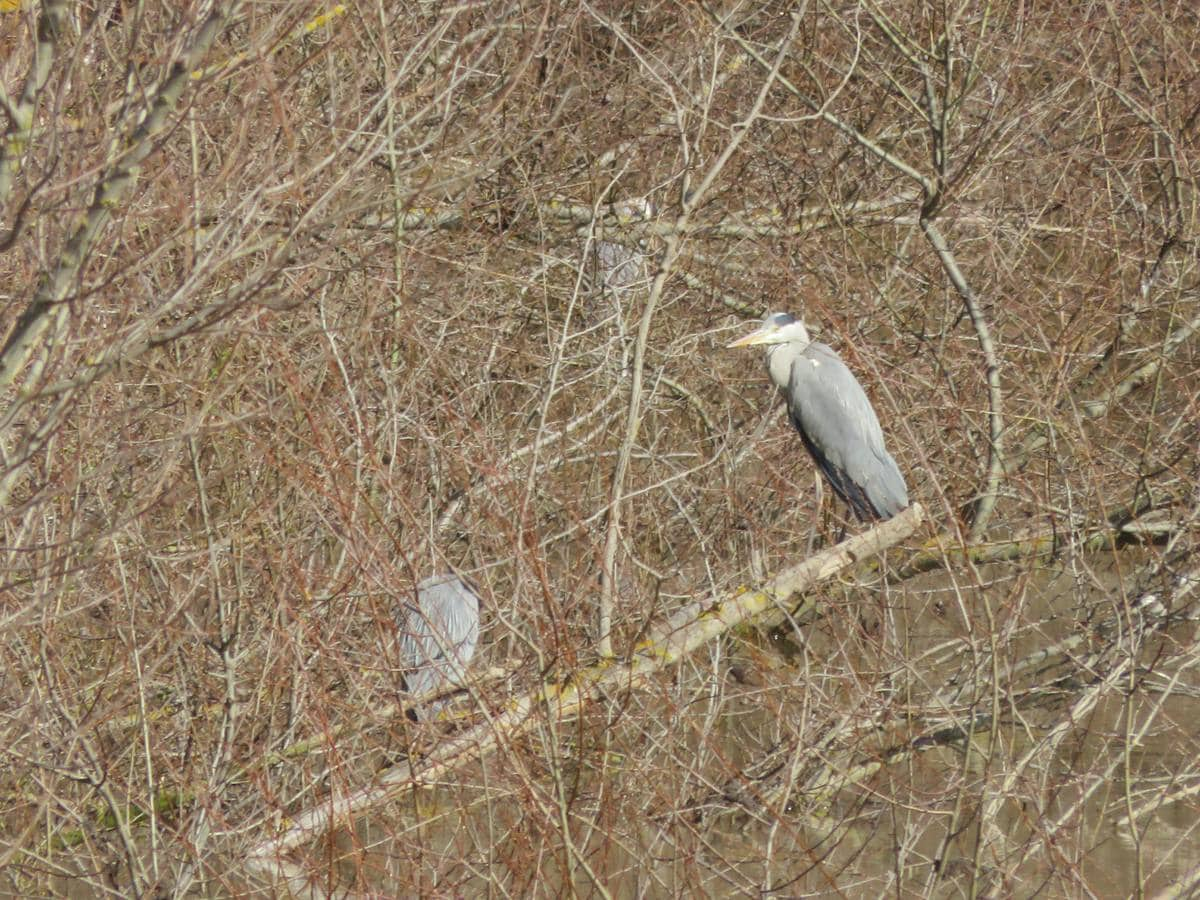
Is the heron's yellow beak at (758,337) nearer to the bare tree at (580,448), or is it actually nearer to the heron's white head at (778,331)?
the heron's white head at (778,331)

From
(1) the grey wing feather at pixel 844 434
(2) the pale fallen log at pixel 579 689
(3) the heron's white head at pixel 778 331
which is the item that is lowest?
(1) the grey wing feather at pixel 844 434

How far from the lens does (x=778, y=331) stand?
6.98m

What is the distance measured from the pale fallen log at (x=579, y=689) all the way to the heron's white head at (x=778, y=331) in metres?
1.92

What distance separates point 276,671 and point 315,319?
1437mm

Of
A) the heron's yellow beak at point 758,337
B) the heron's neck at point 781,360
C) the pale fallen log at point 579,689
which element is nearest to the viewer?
the pale fallen log at point 579,689

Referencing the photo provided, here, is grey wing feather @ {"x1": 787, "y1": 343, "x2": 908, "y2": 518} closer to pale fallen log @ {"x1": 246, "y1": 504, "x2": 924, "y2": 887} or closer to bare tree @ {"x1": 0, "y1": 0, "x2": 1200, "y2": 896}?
bare tree @ {"x1": 0, "y1": 0, "x2": 1200, "y2": 896}

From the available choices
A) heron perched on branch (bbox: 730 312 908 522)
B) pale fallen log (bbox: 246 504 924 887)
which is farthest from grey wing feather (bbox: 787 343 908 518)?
pale fallen log (bbox: 246 504 924 887)

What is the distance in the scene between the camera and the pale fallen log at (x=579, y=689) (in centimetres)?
395

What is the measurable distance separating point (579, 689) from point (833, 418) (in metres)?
3.42

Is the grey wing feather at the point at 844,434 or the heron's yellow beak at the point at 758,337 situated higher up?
the heron's yellow beak at the point at 758,337

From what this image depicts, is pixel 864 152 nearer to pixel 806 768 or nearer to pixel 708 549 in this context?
pixel 708 549

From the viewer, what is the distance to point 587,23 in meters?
7.90

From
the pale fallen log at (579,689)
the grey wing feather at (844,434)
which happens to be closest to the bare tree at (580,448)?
the pale fallen log at (579,689)

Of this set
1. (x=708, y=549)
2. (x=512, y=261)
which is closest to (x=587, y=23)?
(x=512, y=261)
